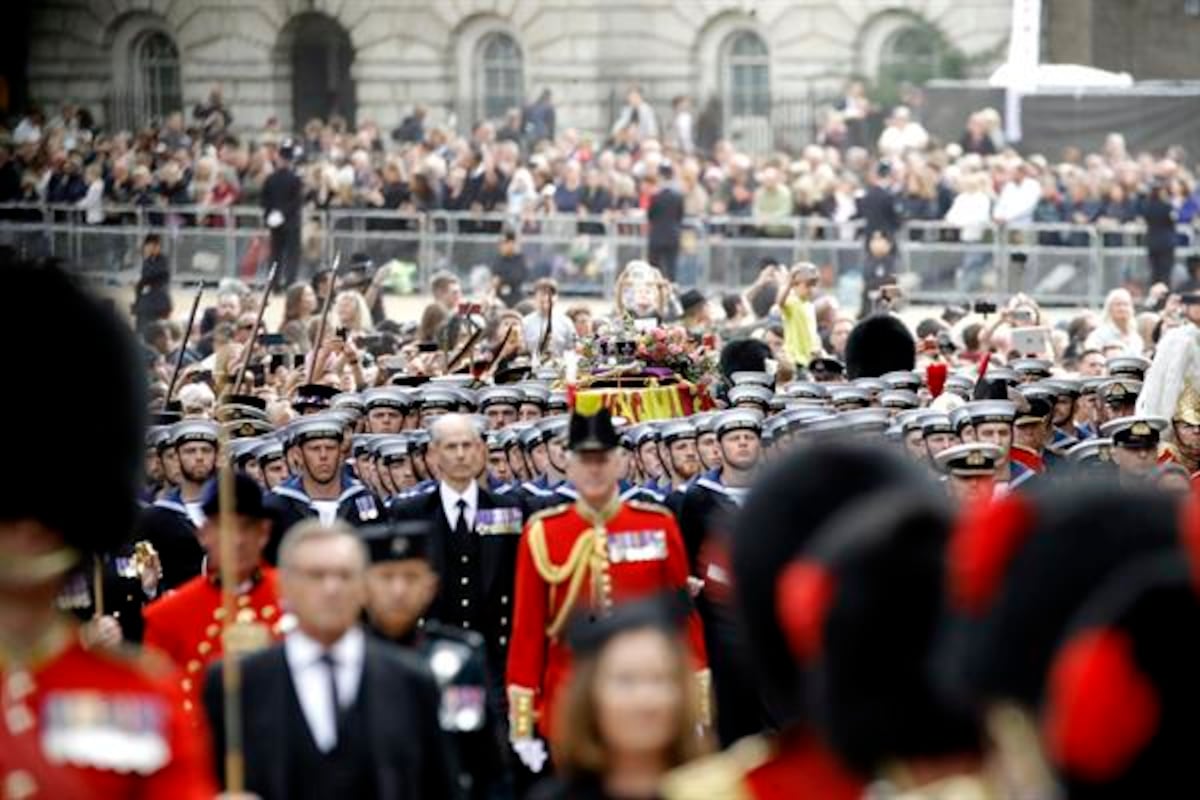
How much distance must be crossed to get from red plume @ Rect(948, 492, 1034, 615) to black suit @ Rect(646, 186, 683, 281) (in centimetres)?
2916

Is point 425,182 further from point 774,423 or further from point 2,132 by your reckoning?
point 774,423

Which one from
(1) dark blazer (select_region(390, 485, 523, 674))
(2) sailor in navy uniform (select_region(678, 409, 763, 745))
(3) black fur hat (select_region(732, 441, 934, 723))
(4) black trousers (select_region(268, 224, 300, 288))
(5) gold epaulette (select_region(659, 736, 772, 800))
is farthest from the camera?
(4) black trousers (select_region(268, 224, 300, 288))

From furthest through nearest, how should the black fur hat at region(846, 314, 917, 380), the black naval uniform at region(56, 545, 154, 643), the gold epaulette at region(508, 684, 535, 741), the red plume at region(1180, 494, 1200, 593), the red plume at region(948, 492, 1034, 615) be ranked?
the black fur hat at region(846, 314, 917, 380)
the black naval uniform at region(56, 545, 154, 643)
the gold epaulette at region(508, 684, 535, 741)
the red plume at region(948, 492, 1034, 615)
the red plume at region(1180, 494, 1200, 593)

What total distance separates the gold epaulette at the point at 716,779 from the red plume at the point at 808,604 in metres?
0.61

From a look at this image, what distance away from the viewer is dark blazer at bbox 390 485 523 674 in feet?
45.6

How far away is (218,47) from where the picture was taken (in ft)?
171

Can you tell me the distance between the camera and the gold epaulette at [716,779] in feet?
22.4

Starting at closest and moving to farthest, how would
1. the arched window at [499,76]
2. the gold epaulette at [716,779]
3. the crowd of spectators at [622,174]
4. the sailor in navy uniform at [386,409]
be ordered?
the gold epaulette at [716,779] < the sailor in navy uniform at [386,409] < the crowd of spectators at [622,174] < the arched window at [499,76]

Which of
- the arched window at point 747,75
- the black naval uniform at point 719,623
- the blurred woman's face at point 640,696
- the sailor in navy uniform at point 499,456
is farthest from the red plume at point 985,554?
the arched window at point 747,75

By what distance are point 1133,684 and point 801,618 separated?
0.74 m

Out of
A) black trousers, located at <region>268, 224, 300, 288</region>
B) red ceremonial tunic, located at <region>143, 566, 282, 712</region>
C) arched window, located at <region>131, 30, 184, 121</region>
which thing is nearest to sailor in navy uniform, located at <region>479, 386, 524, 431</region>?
red ceremonial tunic, located at <region>143, 566, 282, 712</region>

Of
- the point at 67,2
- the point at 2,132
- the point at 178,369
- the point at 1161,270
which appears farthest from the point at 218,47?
the point at 178,369

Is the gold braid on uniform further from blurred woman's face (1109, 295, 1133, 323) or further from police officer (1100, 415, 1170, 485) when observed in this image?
blurred woman's face (1109, 295, 1133, 323)

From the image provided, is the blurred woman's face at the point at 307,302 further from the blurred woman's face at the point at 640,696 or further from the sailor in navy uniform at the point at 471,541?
the blurred woman's face at the point at 640,696
